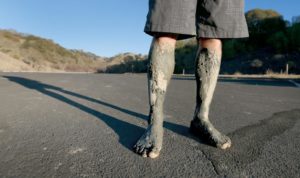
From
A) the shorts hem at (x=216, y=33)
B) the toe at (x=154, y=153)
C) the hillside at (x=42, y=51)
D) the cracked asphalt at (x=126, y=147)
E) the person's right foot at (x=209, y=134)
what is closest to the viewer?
the cracked asphalt at (x=126, y=147)

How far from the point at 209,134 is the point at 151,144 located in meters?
0.42

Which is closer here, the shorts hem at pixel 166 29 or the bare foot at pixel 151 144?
the bare foot at pixel 151 144

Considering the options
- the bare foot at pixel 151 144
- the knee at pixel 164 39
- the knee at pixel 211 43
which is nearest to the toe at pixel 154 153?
the bare foot at pixel 151 144

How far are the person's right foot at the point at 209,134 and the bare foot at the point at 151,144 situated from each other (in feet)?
1.02

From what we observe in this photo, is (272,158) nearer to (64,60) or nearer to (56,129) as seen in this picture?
(56,129)

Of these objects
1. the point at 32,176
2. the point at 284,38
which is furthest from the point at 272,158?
the point at 284,38

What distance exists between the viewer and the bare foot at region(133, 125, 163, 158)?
168cm

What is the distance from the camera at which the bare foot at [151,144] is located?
168cm

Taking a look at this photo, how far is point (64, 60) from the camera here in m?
56.9

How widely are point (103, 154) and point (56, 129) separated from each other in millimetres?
680

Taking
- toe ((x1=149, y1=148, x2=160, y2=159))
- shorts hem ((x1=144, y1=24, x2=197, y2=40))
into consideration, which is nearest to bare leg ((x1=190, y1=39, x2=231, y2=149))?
shorts hem ((x1=144, y1=24, x2=197, y2=40))

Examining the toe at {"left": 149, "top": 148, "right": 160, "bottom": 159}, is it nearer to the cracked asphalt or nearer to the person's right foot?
the cracked asphalt

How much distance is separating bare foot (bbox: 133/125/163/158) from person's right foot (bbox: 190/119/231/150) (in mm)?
311

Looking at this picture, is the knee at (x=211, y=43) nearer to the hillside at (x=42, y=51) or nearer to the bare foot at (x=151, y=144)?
the bare foot at (x=151, y=144)
